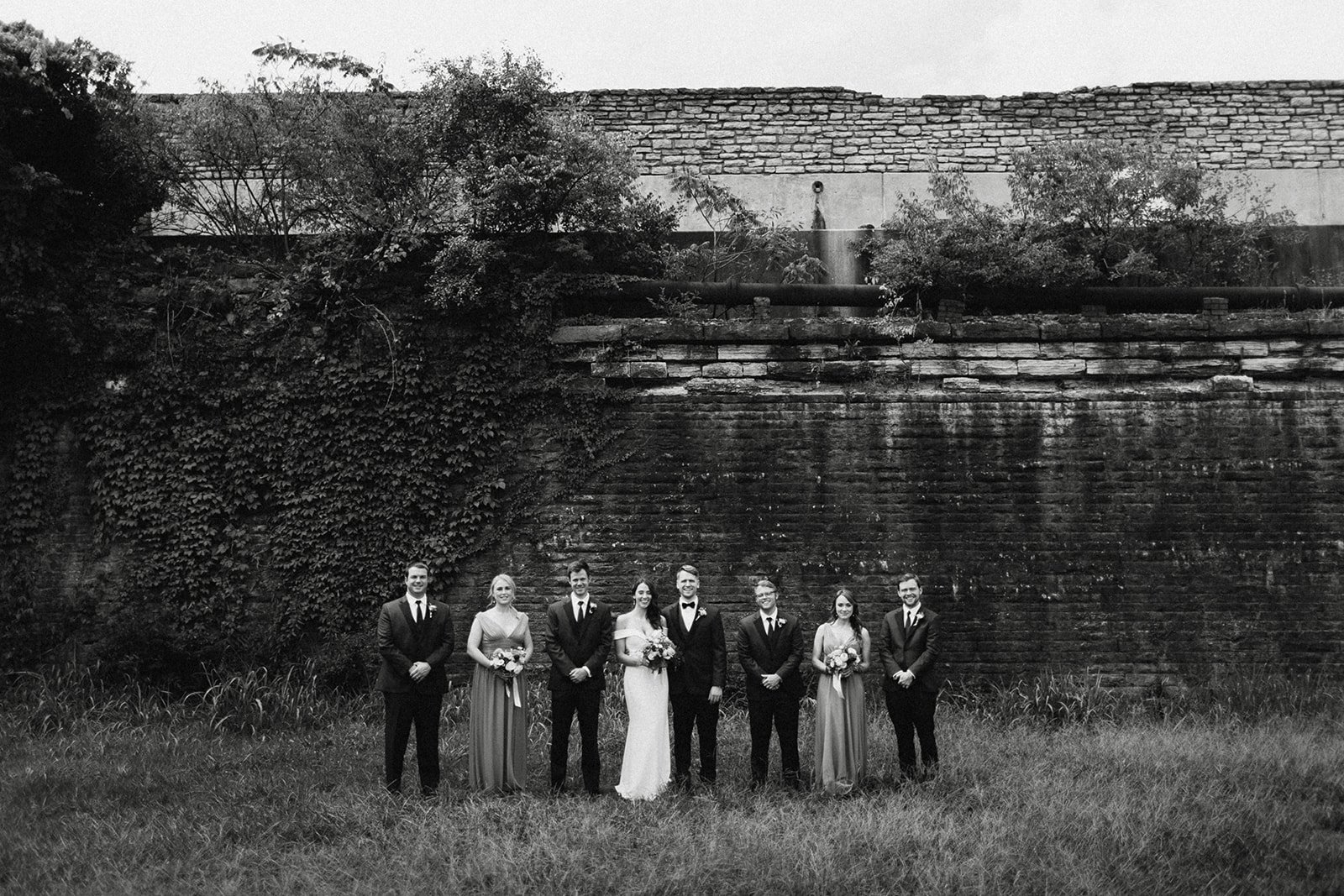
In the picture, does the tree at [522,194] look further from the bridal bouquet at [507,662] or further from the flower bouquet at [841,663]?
the flower bouquet at [841,663]

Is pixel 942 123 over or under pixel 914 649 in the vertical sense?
over

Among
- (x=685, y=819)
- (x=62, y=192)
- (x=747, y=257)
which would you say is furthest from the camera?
(x=747, y=257)

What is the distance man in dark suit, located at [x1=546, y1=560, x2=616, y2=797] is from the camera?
7.48 metres

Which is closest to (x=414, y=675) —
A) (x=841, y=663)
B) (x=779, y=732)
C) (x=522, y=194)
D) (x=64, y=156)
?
(x=779, y=732)

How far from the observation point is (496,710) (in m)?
7.43

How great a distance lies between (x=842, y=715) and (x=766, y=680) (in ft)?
1.88

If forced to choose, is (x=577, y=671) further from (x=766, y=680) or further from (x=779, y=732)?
(x=779, y=732)

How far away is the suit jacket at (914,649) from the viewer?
755 centimetres

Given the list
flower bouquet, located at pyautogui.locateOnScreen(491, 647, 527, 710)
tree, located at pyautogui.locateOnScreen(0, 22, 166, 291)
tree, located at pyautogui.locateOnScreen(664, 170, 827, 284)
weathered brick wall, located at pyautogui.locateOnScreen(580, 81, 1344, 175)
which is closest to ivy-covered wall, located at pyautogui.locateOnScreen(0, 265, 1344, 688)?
tree, located at pyautogui.locateOnScreen(664, 170, 827, 284)

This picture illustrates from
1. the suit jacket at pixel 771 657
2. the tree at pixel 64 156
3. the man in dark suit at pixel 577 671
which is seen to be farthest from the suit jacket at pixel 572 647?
the tree at pixel 64 156

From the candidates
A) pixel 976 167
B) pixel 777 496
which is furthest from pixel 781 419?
pixel 976 167

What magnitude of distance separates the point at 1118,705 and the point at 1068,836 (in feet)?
11.5

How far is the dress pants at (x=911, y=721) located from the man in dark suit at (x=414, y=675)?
124 inches

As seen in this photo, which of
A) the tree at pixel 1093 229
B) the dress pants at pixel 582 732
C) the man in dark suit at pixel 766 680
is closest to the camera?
the dress pants at pixel 582 732
